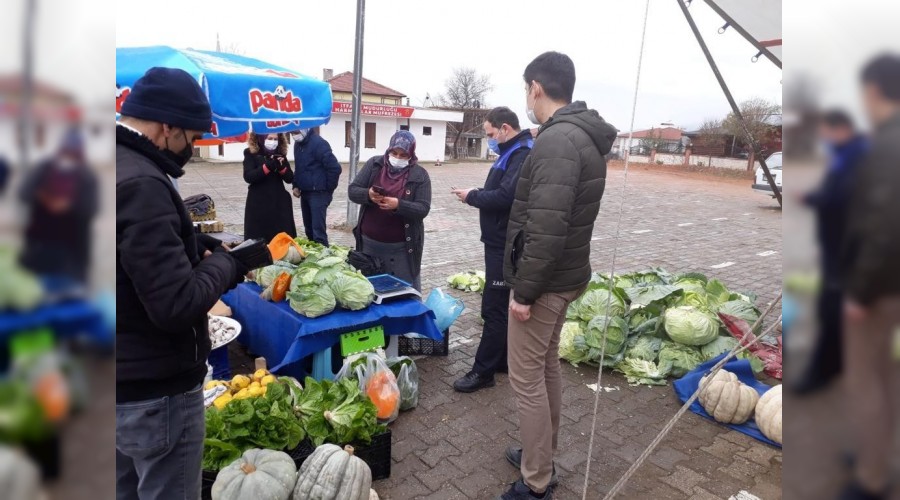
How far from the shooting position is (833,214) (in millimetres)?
445

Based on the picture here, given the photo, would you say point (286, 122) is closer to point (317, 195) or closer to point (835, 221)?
point (317, 195)

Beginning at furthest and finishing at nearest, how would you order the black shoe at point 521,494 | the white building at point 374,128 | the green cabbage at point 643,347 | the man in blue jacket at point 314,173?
the white building at point 374,128 < the man in blue jacket at point 314,173 < the green cabbage at point 643,347 < the black shoe at point 521,494

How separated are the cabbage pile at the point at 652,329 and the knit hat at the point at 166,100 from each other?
3.49 m

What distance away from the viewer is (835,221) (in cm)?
45

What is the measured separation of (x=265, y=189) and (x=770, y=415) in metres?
5.36

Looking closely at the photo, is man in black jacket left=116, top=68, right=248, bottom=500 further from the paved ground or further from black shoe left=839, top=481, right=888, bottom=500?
black shoe left=839, top=481, right=888, bottom=500

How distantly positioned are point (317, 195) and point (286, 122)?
2.65m

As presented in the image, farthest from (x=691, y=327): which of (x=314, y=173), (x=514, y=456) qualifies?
(x=314, y=173)

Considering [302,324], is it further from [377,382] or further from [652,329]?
[652,329]

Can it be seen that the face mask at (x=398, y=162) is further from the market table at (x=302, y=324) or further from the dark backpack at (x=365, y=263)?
the market table at (x=302, y=324)

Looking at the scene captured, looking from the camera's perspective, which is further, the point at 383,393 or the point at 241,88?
the point at 241,88

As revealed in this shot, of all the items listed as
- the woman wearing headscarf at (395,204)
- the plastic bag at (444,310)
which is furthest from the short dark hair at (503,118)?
the plastic bag at (444,310)

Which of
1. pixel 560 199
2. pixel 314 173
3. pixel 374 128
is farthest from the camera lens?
pixel 374 128

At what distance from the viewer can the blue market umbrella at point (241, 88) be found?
404 centimetres
